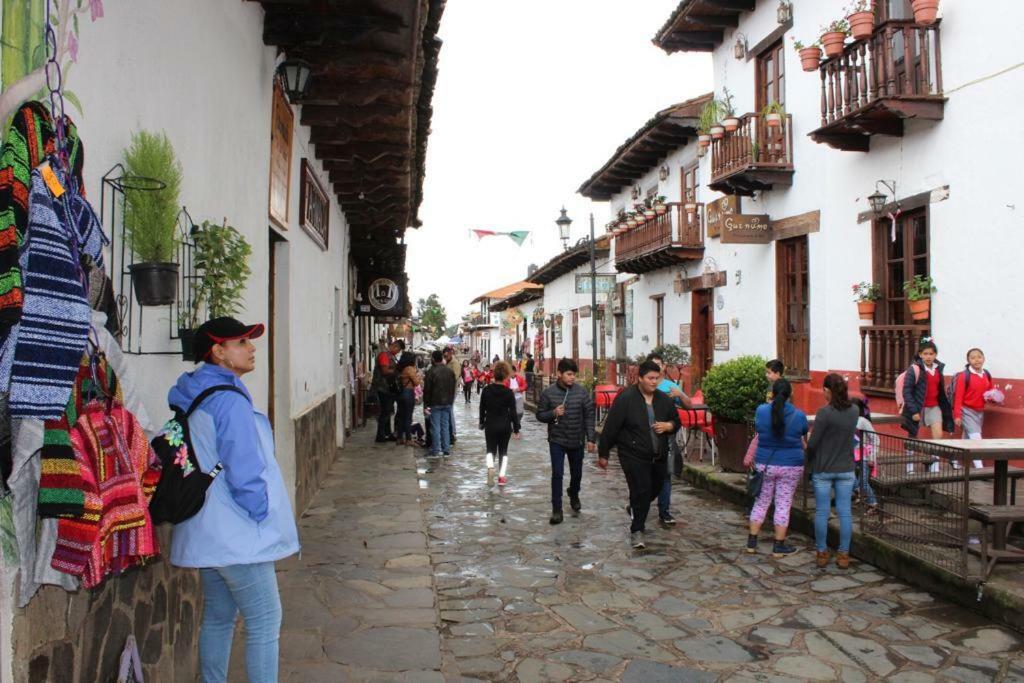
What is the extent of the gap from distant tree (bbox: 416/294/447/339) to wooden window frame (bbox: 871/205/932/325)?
308 ft

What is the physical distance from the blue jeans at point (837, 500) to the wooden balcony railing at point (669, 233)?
Answer: 11.1 meters

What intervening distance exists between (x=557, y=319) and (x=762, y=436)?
2427 cm

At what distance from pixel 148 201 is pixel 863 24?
33.0 feet

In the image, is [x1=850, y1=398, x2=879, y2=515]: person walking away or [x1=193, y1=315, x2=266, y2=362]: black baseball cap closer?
[x1=193, y1=315, x2=266, y2=362]: black baseball cap

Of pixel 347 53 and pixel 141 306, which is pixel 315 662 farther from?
pixel 347 53

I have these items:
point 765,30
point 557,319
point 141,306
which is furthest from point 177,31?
point 557,319

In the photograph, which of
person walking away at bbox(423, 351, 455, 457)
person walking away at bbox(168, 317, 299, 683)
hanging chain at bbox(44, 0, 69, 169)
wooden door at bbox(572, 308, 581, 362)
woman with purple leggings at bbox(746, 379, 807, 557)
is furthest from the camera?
wooden door at bbox(572, 308, 581, 362)

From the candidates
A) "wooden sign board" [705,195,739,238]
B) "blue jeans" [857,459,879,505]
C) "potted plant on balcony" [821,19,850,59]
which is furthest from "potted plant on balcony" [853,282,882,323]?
"blue jeans" [857,459,879,505]

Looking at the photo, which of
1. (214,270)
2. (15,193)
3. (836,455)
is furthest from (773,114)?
(15,193)

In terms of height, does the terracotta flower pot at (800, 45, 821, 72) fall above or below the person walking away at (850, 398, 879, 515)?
above

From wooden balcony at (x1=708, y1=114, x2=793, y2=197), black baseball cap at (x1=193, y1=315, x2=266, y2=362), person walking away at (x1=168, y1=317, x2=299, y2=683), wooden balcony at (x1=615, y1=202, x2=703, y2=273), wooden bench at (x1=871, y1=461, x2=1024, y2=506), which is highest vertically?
wooden balcony at (x1=708, y1=114, x2=793, y2=197)

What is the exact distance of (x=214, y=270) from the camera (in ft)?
13.7

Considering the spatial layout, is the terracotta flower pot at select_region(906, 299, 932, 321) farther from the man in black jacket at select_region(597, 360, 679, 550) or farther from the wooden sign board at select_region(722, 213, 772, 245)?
the man in black jacket at select_region(597, 360, 679, 550)

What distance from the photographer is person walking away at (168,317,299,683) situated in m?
3.05
